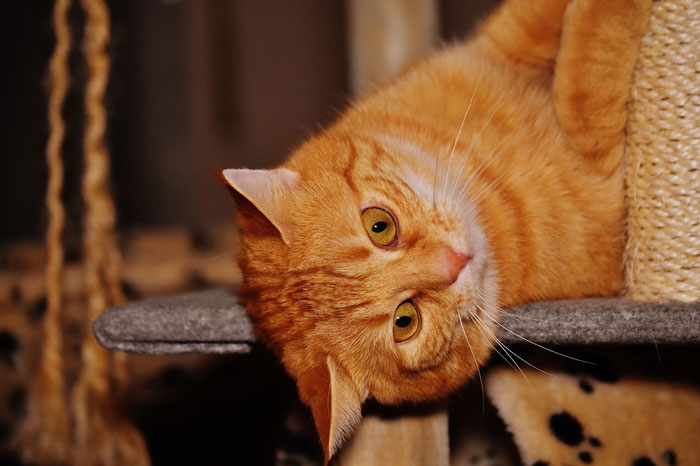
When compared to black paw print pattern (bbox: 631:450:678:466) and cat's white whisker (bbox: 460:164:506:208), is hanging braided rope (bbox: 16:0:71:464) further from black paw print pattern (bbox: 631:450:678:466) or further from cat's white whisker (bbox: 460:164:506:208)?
black paw print pattern (bbox: 631:450:678:466)

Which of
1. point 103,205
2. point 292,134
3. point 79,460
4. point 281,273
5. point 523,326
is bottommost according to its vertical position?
point 79,460

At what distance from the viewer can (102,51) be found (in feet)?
4.75

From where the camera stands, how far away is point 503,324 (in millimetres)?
1030

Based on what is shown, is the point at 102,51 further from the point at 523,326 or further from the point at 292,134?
the point at 292,134


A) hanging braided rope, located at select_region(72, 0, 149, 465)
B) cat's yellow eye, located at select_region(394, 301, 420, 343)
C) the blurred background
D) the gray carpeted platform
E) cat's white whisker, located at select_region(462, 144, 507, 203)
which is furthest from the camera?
the blurred background

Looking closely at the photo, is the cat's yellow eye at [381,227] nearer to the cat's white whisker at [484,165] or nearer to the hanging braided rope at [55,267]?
the cat's white whisker at [484,165]

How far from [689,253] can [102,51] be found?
137 centimetres

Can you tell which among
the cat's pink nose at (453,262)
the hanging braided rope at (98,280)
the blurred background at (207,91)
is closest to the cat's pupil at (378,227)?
the cat's pink nose at (453,262)

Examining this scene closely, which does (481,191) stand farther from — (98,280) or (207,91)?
(207,91)

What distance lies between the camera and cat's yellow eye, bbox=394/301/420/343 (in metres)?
1.02

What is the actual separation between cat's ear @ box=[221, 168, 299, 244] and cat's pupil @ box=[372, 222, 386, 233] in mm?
153

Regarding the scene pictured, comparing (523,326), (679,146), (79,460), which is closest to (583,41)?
(679,146)

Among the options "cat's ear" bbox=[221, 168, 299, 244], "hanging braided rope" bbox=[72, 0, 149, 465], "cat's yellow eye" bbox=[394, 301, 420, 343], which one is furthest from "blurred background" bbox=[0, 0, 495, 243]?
"cat's yellow eye" bbox=[394, 301, 420, 343]

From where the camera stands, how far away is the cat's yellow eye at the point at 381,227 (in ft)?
3.41
